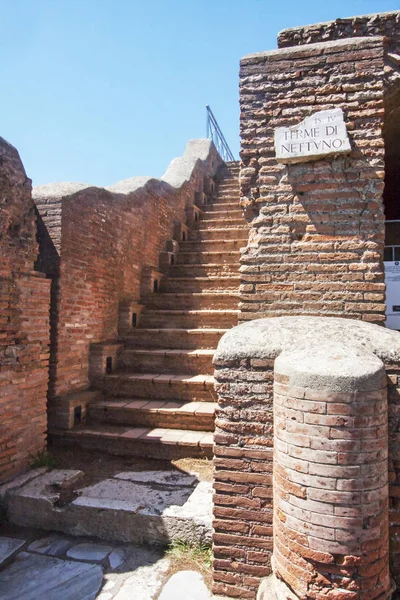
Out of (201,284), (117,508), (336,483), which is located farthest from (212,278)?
(336,483)

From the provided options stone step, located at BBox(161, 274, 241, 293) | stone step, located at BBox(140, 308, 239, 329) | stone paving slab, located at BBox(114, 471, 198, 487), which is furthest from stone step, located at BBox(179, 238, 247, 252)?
stone paving slab, located at BBox(114, 471, 198, 487)

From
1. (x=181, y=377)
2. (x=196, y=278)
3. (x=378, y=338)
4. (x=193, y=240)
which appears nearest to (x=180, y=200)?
(x=193, y=240)

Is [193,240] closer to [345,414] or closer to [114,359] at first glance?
[114,359]

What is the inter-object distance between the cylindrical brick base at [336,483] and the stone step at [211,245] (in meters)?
5.19

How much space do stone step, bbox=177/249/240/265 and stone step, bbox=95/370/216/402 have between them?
2.54 metres

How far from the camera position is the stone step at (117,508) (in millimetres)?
2914

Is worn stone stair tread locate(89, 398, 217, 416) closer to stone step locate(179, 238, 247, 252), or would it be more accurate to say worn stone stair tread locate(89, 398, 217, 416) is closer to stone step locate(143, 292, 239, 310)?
stone step locate(143, 292, 239, 310)

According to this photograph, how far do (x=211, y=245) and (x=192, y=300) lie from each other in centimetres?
174

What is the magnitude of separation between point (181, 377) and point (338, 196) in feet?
9.72

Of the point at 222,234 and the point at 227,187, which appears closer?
the point at 222,234

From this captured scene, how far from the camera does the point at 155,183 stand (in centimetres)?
725

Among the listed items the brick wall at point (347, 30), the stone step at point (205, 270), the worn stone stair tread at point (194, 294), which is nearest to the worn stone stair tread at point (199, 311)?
the worn stone stair tread at point (194, 294)

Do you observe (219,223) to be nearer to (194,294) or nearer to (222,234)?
(222,234)

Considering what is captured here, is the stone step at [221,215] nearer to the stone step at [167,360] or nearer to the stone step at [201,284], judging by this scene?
the stone step at [201,284]
